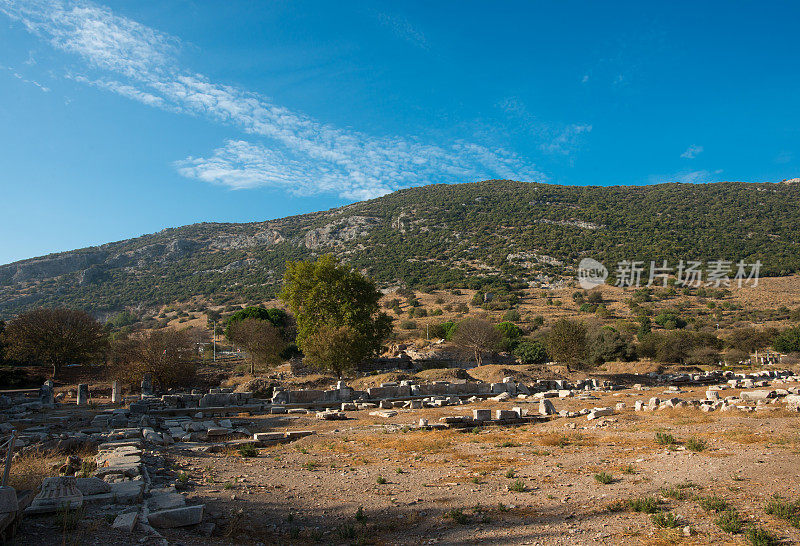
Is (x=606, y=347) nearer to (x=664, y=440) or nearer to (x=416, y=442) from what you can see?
(x=664, y=440)

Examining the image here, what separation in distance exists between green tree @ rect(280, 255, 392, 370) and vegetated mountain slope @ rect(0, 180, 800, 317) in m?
45.3

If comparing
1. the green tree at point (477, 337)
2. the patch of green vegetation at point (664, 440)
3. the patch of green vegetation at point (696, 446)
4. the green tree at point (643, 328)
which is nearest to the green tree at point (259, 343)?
the green tree at point (477, 337)

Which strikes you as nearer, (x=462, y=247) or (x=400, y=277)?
(x=400, y=277)

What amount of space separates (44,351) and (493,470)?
1568 inches

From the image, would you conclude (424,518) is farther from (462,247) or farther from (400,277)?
(462,247)

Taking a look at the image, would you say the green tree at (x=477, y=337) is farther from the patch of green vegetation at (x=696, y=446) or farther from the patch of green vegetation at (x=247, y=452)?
the patch of green vegetation at (x=247, y=452)

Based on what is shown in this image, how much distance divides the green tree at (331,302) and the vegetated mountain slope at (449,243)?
45261 millimetres

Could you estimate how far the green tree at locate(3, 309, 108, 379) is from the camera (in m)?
36.0

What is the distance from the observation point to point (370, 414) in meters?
20.4

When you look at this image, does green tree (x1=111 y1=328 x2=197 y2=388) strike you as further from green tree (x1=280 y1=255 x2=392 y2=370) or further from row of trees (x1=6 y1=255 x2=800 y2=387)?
green tree (x1=280 y1=255 x2=392 y2=370)

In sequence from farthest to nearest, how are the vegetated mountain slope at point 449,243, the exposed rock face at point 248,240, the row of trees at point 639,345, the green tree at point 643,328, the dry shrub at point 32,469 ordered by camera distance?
the exposed rock face at point 248,240, the vegetated mountain slope at point 449,243, the green tree at point 643,328, the row of trees at point 639,345, the dry shrub at point 32,469

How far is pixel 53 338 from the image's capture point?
119 feet

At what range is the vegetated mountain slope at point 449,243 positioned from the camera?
80250 mm

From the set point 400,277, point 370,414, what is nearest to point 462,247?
point 400,277
